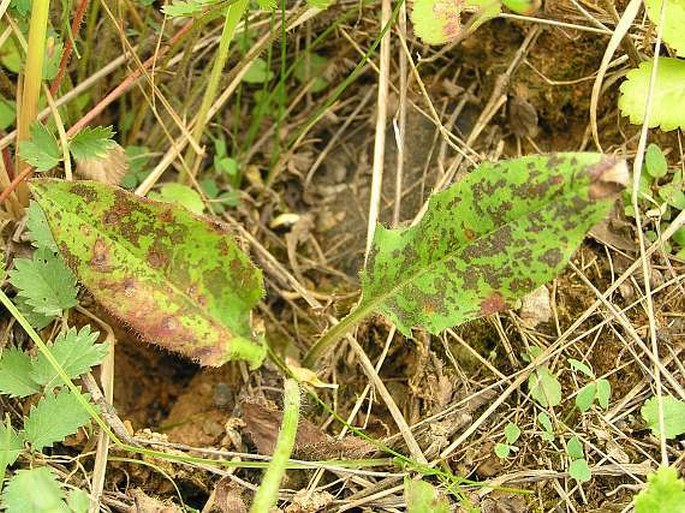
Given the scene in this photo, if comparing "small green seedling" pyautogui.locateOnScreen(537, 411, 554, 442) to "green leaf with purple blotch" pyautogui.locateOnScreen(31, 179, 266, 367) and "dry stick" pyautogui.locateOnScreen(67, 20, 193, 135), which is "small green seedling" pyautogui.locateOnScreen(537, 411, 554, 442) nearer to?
"green leaf with purple blotch" pyautogui.locateOnScreen(31, 179, 266, 367)

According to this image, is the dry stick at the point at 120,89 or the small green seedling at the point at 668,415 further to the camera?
the dry stick at the point at 120,89

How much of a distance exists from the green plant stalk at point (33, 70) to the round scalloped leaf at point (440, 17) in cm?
70

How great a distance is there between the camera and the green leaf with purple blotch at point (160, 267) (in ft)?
4.70

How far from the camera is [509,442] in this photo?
5.15 feet

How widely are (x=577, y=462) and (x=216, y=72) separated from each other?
1025 millimetres

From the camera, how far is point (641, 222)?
69.3 inches

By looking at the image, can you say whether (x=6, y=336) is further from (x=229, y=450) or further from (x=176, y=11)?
(x=176, y=11)

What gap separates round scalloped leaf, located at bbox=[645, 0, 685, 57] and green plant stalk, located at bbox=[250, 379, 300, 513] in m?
1.01

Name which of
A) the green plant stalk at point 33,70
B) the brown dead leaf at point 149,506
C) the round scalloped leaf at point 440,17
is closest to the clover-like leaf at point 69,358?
the brown dead leaf at point 149,506

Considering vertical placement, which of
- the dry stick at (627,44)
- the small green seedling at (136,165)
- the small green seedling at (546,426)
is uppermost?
the dry stick at (627,44)

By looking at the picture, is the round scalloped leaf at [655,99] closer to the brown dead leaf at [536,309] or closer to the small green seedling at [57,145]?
the brown dead leaf at [536,309]

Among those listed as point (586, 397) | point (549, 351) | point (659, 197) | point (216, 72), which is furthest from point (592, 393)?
point (216, 72)

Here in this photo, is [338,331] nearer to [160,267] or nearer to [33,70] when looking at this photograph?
[160,267]

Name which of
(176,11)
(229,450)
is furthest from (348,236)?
(176,11)
